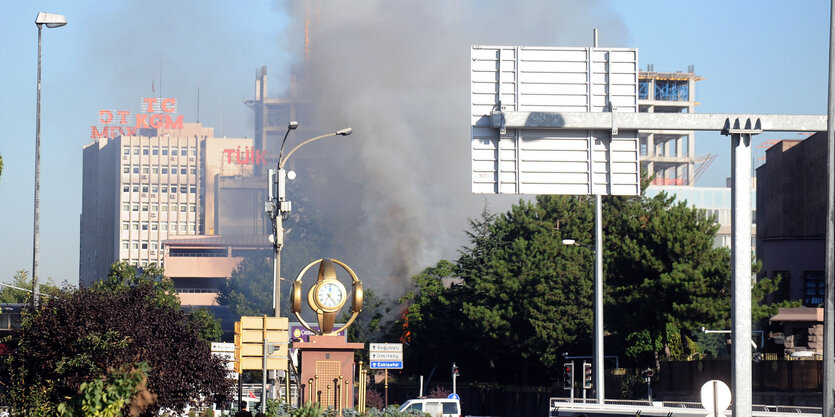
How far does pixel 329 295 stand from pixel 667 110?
143m

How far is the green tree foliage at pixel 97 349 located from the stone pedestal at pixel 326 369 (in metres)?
3.98

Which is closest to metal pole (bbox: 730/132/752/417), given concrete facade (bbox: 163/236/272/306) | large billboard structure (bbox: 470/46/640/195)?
large billboard structure (bbox: 470/46/640/195)

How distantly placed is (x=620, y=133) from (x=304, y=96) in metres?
140

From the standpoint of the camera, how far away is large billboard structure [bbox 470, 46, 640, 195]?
16859 millimetres

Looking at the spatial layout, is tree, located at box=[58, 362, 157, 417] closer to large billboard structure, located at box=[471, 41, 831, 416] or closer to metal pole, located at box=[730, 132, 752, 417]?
large billboard structure, located at box=[471, 41, 831, 416]

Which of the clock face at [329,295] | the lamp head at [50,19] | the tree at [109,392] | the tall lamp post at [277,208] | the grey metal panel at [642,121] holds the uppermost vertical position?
the lamp head at [50,19]

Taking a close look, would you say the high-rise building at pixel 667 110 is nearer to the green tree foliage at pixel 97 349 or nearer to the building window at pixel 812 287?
the building window at pixel 812 287

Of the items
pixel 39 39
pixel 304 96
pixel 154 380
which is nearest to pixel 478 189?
pixel 154 380

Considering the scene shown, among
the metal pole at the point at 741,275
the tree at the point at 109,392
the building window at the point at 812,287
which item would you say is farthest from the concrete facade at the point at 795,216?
the tree at the point at 109,392

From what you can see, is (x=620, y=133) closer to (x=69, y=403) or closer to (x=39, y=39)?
(x=69, y=403)

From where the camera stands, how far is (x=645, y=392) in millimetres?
54812

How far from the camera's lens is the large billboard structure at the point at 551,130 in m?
16.9

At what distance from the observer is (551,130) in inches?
669

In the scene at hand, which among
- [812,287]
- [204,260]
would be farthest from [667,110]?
[812,287]
